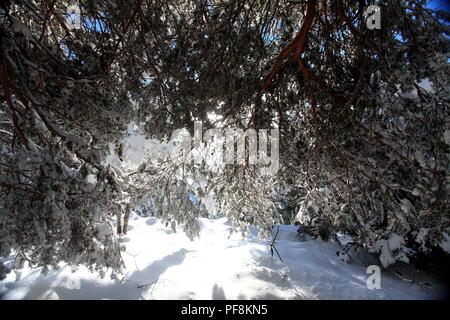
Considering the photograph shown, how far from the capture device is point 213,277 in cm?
516

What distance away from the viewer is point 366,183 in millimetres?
3117

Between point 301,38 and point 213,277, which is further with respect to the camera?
point 213,277

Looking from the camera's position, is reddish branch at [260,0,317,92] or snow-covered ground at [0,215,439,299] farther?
snow-covered ground at [0,215,439,299]

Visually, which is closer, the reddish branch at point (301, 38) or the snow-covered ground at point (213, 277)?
the reddish branch at point (301, 38)

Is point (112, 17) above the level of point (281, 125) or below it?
above

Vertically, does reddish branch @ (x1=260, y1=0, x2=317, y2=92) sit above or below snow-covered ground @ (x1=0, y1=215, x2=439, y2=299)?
above

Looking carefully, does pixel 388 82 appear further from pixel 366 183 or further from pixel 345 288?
pixel 345 288

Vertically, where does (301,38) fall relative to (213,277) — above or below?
above

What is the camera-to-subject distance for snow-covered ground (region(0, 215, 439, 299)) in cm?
424

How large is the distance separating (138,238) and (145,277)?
3.96 meters

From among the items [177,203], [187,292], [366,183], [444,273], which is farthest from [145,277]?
[444,273]

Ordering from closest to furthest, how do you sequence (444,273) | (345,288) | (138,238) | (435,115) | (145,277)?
(435,115), (145,277), (345,288), (444,273), (138,238)

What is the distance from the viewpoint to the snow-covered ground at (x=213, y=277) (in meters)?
4.24

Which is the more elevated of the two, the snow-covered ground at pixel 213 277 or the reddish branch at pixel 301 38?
the reddish branch at pixel 301 38
